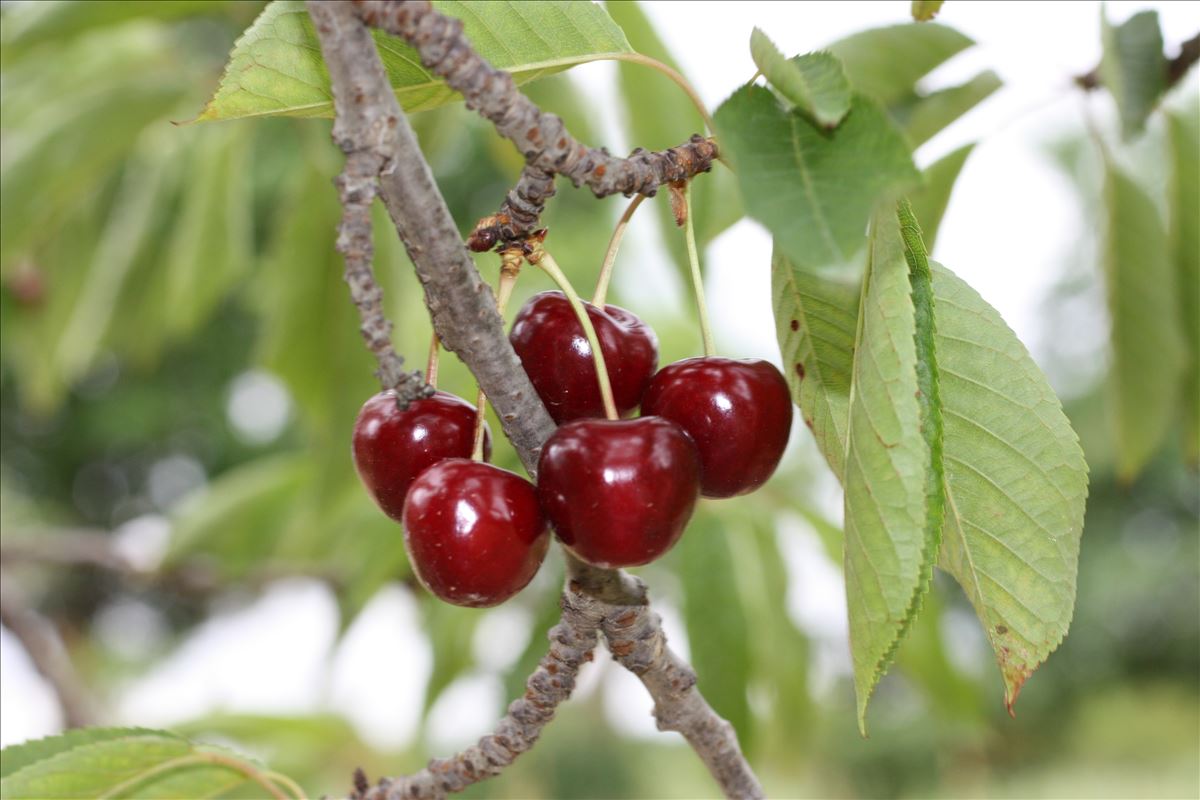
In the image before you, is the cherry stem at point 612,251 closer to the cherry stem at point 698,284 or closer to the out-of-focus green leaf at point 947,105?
the cherry stem at point 698,284

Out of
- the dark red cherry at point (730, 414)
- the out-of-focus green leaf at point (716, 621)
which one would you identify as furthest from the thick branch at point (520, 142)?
the out-of-focus green leaf at point (716, 621)

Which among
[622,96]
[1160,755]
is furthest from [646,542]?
[1160,755]

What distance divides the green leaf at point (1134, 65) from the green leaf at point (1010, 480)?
1.52 feet

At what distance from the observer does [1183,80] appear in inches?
39.0

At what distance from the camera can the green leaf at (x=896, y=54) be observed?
1038 millimetres

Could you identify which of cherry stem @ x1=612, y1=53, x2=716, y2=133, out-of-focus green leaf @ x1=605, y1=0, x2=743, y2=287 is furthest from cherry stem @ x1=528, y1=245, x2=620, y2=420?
out-of-focus green leaf @ x1=605, y1=0, x2=743, y2=287

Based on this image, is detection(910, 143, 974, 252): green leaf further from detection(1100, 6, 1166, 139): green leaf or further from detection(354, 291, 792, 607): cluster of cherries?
detection(354, 291, 792, 607): cluster of cherries

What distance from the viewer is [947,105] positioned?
→ 102 centimetres

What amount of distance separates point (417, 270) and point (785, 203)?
0.52ft

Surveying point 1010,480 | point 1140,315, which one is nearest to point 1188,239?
point 1140,315

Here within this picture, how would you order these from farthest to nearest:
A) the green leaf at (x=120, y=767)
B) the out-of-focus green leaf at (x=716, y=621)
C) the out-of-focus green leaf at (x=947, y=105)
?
the out-of-focus green leaf at (x=716, y=621), the out-of-focus green leaf at (x=947, y=105), the green leaf at (x=120, y=767)

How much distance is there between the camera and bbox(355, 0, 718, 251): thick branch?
0.42m

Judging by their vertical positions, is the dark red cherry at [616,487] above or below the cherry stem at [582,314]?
below

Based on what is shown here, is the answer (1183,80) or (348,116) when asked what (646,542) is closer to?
(348,116)
